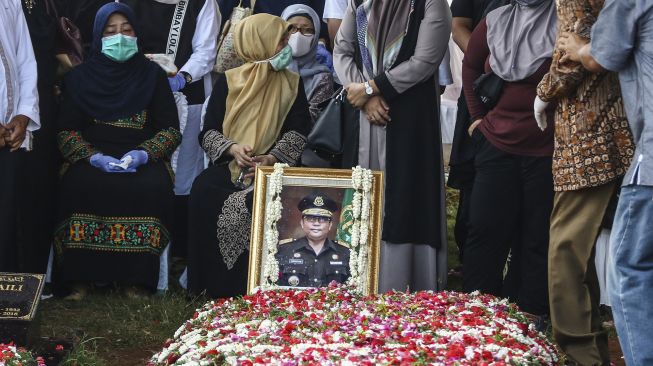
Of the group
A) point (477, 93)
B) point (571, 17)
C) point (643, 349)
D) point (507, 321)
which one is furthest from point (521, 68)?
point (643, 349)

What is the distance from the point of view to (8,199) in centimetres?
601

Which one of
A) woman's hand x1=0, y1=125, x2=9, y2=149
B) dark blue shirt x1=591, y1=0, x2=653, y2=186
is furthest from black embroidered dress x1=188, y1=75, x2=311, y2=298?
dark blue shirt x1=591, y1=0, x2=653, y2=186

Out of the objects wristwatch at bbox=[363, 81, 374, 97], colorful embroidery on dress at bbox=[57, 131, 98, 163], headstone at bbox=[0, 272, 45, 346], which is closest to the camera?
headstone at bbox=[0, 272, 45, 346]

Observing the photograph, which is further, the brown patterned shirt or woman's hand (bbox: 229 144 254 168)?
woman's hand (bbox: 229 144 254 168)

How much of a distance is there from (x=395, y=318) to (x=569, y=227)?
80cm

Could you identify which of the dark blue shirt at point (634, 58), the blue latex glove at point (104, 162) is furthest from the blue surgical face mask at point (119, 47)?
the dark blue shirt at point (634, 58)

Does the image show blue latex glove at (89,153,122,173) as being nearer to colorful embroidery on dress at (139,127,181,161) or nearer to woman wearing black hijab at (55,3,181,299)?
woman wearing black hijab at (55,3,181,299)

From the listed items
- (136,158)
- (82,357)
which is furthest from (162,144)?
(82,357)

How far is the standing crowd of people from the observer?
14.0ft

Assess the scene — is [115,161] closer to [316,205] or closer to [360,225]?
[316,205]

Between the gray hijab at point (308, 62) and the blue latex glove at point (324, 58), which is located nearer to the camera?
the gray hijab at point (308, 62)

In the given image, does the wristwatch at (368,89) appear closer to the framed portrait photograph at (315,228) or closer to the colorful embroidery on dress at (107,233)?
the framed portrait photograph at (315,228)

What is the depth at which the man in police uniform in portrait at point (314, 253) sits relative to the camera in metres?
5.30

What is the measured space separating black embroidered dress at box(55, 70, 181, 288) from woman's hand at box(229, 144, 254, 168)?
561 mm
